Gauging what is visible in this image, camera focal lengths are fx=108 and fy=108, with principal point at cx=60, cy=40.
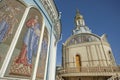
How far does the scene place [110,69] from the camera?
1617cm

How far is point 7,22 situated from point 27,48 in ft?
3.78

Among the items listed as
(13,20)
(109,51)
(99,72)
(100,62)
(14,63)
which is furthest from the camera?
(109,51)

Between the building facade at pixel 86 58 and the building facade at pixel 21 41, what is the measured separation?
13181 mm

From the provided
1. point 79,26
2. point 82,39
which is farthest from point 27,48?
point 79,26

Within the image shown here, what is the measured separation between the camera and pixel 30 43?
13.4 feet

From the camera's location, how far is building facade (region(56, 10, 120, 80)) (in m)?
16.8

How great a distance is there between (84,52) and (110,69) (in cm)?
600

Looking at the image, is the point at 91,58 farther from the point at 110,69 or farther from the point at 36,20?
the point at 36,20

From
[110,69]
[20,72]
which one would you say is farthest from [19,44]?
[110,69]

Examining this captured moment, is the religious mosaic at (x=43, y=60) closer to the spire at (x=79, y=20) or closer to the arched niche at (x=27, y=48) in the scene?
the arched niche at (x=27, y=48)

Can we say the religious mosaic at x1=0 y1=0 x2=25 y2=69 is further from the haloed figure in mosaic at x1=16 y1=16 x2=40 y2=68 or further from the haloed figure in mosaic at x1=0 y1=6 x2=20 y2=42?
the haloed figure in mosaic at x1=16 y1=16 x2=40 y2=68

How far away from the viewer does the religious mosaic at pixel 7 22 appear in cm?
289

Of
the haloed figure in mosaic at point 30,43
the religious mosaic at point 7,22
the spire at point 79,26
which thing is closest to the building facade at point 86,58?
the spire at point 79,26

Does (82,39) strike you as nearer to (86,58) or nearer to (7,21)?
(86,58)
